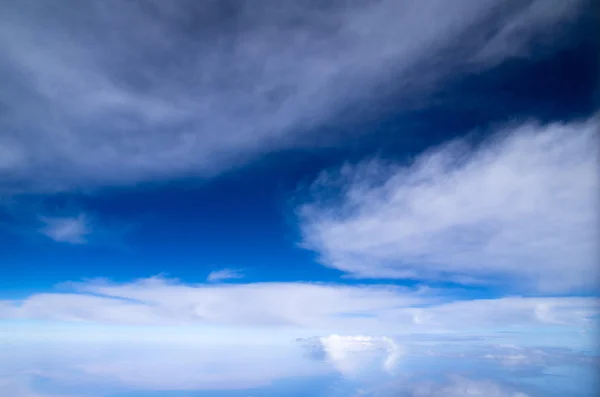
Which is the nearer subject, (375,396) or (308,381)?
(375,396)

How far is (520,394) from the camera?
94625 millimetres

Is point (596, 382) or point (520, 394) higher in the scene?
point (596, 382)

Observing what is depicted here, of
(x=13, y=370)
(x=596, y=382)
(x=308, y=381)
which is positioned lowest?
(x=308, y=381)

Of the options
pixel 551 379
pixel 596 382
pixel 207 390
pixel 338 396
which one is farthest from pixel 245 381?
pixel 596 382

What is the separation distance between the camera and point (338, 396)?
134 m

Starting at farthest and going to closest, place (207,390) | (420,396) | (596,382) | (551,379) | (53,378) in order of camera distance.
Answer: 1. (53,378)
2. (207,390)
3. (551,379)
4. (420,396)
5. (596,382)

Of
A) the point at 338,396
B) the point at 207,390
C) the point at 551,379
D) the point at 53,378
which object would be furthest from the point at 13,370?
the point at 551,379

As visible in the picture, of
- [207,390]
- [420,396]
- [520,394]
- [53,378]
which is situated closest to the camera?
[520,394]

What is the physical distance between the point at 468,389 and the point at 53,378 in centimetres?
23094

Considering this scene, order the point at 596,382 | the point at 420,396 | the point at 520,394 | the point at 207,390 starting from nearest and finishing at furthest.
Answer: the point at 596,382 → the point at 520,394 → the point at 420,396 → the point at 207,390

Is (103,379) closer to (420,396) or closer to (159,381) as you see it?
(159,381)

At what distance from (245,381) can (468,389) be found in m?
125

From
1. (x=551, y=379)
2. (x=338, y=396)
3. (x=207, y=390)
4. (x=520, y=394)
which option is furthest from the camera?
(x=207, y=390)

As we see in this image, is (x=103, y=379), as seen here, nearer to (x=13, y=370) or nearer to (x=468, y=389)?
(x=13, y=370)
